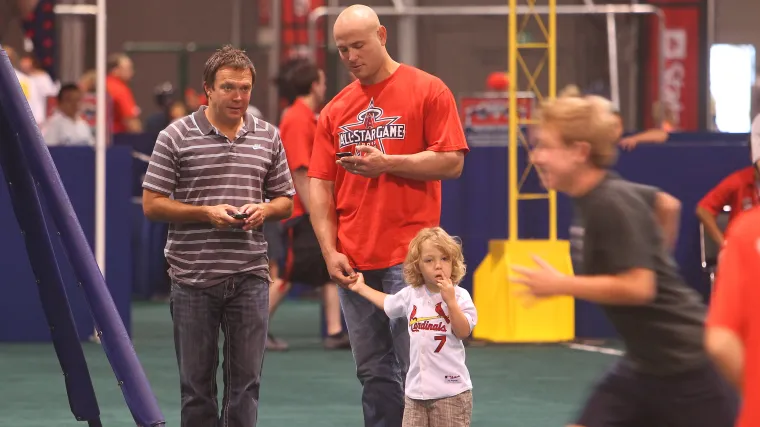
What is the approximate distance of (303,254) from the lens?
10492 mm

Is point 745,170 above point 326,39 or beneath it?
beneath

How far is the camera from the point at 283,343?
11172mm

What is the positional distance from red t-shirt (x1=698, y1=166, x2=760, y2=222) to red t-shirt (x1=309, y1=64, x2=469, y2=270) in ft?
18.0

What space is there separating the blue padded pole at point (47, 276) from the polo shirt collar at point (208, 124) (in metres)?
0.77

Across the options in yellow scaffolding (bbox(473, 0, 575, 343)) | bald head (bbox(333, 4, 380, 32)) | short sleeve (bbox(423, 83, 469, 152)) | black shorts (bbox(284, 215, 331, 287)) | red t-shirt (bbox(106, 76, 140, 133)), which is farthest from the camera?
red t-shirt (bbox(106, 76, 140, 133))

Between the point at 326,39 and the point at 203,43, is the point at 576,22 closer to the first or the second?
the point at 326,39

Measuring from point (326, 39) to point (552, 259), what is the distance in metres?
5.96

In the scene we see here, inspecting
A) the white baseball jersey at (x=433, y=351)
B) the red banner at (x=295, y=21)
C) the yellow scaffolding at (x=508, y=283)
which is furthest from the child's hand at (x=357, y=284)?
the red banner at (x=295, y=21)

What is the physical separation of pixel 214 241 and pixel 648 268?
2367 mm

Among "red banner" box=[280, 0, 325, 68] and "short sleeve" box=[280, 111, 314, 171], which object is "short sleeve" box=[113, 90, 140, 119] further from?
"short sleeve" box=[280, 111, 314, 171]

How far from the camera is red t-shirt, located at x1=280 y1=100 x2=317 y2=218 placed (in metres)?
10.3

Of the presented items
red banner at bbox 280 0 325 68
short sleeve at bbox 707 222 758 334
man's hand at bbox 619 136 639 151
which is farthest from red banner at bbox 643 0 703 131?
short sleeve at bbox 707 222 758 334

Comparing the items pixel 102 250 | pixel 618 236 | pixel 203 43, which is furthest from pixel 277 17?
pixel 618 236

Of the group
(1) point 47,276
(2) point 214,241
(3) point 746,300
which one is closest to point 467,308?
(2) point 214,241
